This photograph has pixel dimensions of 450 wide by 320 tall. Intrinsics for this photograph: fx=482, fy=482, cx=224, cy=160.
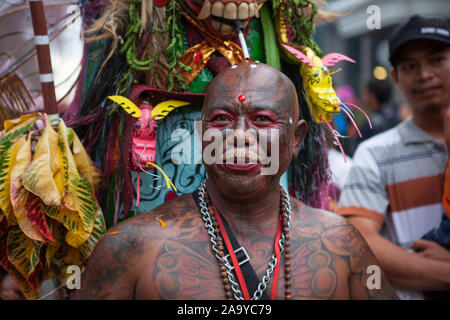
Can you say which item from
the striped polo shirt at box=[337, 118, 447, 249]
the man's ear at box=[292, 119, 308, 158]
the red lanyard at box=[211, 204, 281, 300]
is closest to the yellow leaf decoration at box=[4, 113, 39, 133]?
the red lanyard at box=[211, 204, 281, 300]

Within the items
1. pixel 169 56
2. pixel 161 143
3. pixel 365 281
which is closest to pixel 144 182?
pixel 161 143

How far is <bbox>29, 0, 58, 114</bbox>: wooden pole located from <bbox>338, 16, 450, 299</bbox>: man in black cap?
1620 millimetres

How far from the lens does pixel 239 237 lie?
171 cm

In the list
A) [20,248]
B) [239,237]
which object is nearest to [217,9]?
[239,237]

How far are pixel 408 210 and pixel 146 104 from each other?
60.9 inches

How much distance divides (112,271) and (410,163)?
5.80ft

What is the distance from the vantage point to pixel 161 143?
208 centimetres

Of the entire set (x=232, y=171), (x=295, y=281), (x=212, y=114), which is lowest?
(x=295, y=281)

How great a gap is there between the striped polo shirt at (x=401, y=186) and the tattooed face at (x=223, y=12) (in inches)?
45.9

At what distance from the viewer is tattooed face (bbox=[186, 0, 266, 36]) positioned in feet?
6.31

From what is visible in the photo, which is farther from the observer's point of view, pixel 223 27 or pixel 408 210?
pixel 408 210

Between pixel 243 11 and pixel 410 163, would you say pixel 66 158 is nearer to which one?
pixel 243 11
